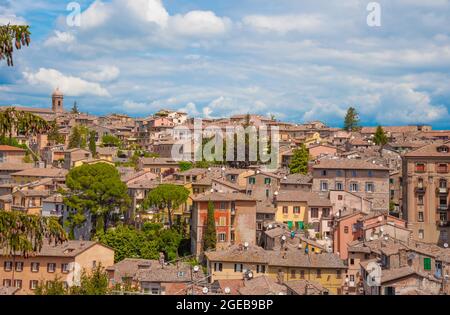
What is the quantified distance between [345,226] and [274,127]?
178 ft

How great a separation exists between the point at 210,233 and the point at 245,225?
3.46m

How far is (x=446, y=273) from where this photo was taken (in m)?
31.2

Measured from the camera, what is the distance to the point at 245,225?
44.7 m

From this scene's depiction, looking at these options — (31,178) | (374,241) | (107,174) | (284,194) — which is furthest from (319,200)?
(31,178)

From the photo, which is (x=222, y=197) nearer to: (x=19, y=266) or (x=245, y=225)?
(x=245, y=225)

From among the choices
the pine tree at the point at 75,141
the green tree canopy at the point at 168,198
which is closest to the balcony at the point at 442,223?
the green tree canopy at the point at 168,198

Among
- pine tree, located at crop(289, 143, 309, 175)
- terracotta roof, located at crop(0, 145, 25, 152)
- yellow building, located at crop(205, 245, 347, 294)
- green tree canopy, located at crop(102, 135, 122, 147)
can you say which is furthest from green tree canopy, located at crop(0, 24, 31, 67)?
green tree canopy, located at crop(102, 135, 122, 147)

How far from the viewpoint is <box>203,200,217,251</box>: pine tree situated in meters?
42.2

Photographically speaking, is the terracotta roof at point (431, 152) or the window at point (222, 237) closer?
the window at point (222, 237)

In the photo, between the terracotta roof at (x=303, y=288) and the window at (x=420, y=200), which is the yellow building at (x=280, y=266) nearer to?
the terracotta roof at (x=303, y=288)

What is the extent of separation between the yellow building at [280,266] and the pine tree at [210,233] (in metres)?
4.54

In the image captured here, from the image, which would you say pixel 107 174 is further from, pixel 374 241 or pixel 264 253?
pixel 374 241

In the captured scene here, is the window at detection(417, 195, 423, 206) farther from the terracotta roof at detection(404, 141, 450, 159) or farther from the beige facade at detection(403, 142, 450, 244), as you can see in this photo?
the terracotta roof at detection(404, 141, 450, 159)

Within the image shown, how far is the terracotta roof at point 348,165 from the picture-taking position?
164 ft
